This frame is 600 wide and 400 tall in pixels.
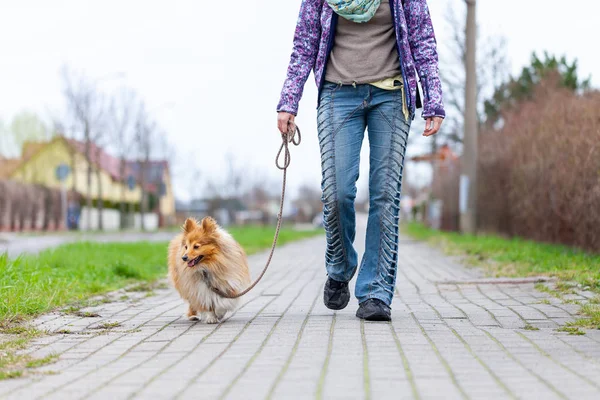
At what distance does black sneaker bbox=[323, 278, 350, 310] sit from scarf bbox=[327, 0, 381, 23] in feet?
5.61

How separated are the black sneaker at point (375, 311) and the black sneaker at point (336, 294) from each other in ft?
1.11

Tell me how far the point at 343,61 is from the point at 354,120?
0.40m

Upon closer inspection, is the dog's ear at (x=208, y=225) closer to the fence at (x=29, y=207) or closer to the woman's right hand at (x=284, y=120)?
the woman's right hand at (x=284, y=120)

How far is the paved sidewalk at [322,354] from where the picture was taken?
3406 mm

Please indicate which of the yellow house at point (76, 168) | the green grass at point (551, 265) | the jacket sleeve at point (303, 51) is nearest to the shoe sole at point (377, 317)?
the green grass at point (551, 265)

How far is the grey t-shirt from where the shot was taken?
5.46 meters

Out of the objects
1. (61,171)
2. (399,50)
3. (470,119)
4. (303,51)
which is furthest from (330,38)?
(61,171)

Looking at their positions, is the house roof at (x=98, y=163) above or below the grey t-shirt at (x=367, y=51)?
above

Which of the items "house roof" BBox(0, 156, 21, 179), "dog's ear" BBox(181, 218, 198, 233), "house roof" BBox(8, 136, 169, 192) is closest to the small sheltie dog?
"dog's ear" BBox(181, 218, 198, 233)

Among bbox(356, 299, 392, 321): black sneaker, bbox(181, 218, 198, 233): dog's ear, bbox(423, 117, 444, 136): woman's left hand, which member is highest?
bbox(423, 117, 444, 136): woman's left hand

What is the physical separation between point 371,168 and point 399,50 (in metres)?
0.77

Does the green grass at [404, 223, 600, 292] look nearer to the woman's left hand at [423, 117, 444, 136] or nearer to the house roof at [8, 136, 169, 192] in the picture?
the woman's left hand at [423, 117, 444, 136]

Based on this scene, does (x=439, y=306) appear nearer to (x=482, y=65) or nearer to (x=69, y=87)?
(x=482, y=65)

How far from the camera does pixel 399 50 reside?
17.7 feet
